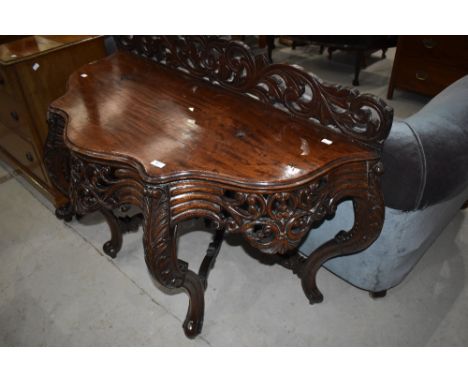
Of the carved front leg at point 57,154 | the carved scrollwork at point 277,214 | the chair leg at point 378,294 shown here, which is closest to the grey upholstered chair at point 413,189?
the chair leg at point 378,294

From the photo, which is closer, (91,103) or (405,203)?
(405,203)

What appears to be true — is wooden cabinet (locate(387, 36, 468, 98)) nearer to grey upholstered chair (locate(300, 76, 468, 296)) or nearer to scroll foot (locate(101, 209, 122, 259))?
grey upholstered chair (locate(300, 76, 468, 296))

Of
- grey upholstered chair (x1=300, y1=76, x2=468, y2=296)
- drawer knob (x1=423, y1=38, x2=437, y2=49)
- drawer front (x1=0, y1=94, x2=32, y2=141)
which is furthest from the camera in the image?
drawer knob (x1=423, y1=38, x2=437, y2=49)

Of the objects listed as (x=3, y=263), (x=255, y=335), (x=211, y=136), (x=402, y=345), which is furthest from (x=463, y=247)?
(x=3, y=263)

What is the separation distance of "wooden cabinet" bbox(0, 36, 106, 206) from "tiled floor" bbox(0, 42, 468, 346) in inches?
21.3

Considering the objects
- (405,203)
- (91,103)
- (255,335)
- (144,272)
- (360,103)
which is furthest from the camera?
(144,272)

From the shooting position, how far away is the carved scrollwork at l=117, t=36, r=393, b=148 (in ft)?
3.69

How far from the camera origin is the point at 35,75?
1781 mm

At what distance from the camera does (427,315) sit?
5.20 ft

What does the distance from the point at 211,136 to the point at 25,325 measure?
1145 millimetres

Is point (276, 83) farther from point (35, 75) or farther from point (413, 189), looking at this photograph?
point (35, 75)

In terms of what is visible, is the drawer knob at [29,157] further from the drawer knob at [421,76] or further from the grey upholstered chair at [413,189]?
the drawer knob at [421,76]

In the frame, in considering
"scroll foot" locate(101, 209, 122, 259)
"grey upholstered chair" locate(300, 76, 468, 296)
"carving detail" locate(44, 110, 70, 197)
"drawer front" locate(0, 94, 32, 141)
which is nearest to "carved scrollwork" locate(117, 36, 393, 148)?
"grey upholstered chair" locate(300, 76, 468, 296)

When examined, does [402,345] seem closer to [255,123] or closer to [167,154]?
[255,123]
